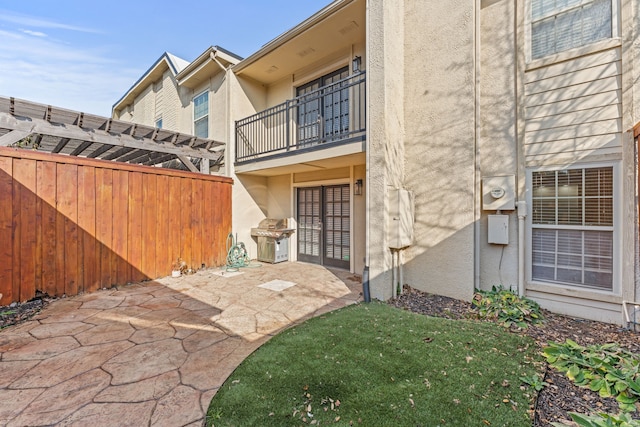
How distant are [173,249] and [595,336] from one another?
8006mm

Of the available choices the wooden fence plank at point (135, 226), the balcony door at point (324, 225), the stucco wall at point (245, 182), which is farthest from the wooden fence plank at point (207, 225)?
the balcony door at point (324, 225)

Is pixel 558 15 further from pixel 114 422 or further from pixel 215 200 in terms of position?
pixel 215 200

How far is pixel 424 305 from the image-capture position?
4.65 meters

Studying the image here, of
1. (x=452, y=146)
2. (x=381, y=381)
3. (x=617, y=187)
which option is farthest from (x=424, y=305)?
(x=617, y=187)

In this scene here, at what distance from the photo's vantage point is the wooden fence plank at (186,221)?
22.7 feet

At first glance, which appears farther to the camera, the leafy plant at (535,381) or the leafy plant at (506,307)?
the leafy plant at (506,307)

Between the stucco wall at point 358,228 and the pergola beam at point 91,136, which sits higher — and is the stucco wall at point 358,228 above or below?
below

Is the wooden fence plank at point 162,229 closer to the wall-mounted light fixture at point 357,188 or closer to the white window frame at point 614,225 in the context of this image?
the wall-mounted light fixture at point 357,188

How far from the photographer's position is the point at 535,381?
2469mm

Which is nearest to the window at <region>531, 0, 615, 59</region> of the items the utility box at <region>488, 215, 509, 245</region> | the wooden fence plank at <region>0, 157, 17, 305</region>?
the utility box at <region>488, 215, 509, 245</region>

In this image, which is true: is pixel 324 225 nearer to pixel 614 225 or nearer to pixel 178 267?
pixel 178 267

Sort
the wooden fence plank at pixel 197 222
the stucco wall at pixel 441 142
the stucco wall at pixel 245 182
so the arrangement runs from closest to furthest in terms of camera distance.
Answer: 1. the stucco wall at pixel 441 142
2. the wooden fence plank at pixel 197 222
3. the stucco wall at pixel 245 182

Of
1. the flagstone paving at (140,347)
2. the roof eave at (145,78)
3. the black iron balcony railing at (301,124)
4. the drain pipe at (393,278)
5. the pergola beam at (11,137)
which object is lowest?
the flagstone paving at (140,347)

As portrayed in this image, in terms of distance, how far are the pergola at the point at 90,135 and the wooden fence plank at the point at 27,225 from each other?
672 mm
